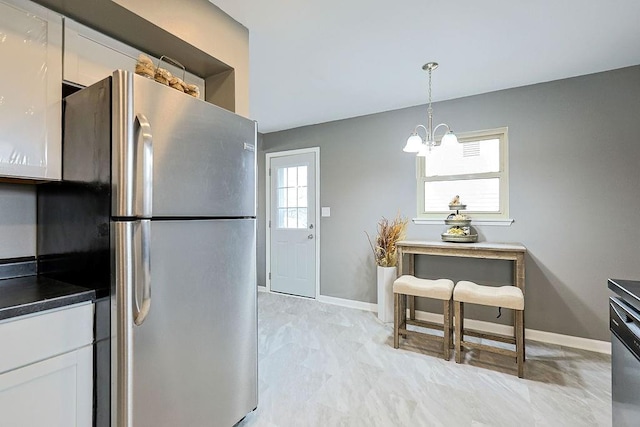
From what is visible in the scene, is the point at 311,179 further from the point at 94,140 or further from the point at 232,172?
the point at 94,140

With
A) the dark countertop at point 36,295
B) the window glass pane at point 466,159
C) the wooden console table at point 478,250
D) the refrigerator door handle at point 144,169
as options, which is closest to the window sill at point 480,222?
the wooden console table at point 478,250

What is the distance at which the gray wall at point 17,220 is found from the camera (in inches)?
58.1

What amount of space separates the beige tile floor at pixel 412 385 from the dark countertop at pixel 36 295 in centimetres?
116

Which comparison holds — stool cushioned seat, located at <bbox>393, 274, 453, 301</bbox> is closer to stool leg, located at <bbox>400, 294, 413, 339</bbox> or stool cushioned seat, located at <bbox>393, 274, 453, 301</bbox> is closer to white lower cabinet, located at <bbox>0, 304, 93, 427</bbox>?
stool leg, located at <bbox>400, 294, 413, 339</bbox>

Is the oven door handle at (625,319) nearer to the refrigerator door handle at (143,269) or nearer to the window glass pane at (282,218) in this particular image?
the refrigerator door handle at (143,269)

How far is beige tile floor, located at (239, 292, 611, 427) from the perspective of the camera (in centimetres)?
179

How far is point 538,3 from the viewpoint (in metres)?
1.78

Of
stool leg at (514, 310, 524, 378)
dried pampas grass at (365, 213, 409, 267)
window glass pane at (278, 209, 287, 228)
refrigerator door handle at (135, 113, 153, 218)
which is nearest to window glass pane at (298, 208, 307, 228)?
window glass pane at (278, 209, 287, 228)

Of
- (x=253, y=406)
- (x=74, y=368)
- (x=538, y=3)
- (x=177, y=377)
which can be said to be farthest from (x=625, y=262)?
(x=74, y=368)

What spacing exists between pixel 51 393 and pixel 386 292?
2836mm

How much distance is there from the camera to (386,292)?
335cm

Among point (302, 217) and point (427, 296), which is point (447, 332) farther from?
point (302, 217)

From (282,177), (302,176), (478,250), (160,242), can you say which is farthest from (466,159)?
(160,242)

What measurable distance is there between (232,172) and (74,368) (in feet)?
3.36
